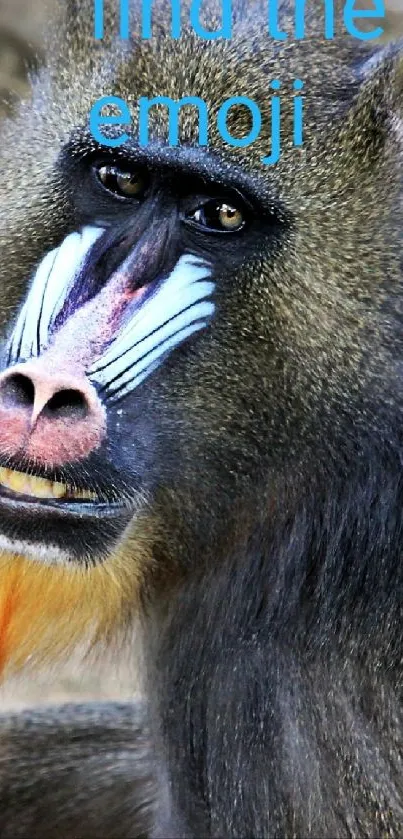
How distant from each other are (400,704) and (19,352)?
123cm

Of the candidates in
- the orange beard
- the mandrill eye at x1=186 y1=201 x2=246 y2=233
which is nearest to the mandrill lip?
the orange beard

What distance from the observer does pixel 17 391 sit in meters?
2.62

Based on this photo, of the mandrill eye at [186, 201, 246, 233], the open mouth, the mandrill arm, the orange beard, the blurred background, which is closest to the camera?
the open mouth

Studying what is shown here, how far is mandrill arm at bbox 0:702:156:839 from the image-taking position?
12.1ft

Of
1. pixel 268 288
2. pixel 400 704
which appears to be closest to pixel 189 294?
pixel 268 288

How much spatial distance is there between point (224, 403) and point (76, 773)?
149 centimetres

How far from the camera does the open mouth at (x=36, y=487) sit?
8.85 feet

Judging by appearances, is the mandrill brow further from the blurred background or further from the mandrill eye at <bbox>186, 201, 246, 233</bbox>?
the blurred background

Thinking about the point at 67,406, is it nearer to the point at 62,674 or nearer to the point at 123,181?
the point at 123,181

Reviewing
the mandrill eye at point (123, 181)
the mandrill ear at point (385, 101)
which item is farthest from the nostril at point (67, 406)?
the mandrill ear at point (385, 101)

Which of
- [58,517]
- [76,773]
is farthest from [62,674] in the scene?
[58,517]

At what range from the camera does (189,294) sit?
2.82 meters

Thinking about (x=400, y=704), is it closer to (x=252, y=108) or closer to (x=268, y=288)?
(x=268, y=288)

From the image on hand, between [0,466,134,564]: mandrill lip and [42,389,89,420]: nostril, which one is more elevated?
→ [42,389,89,420]: nostril
